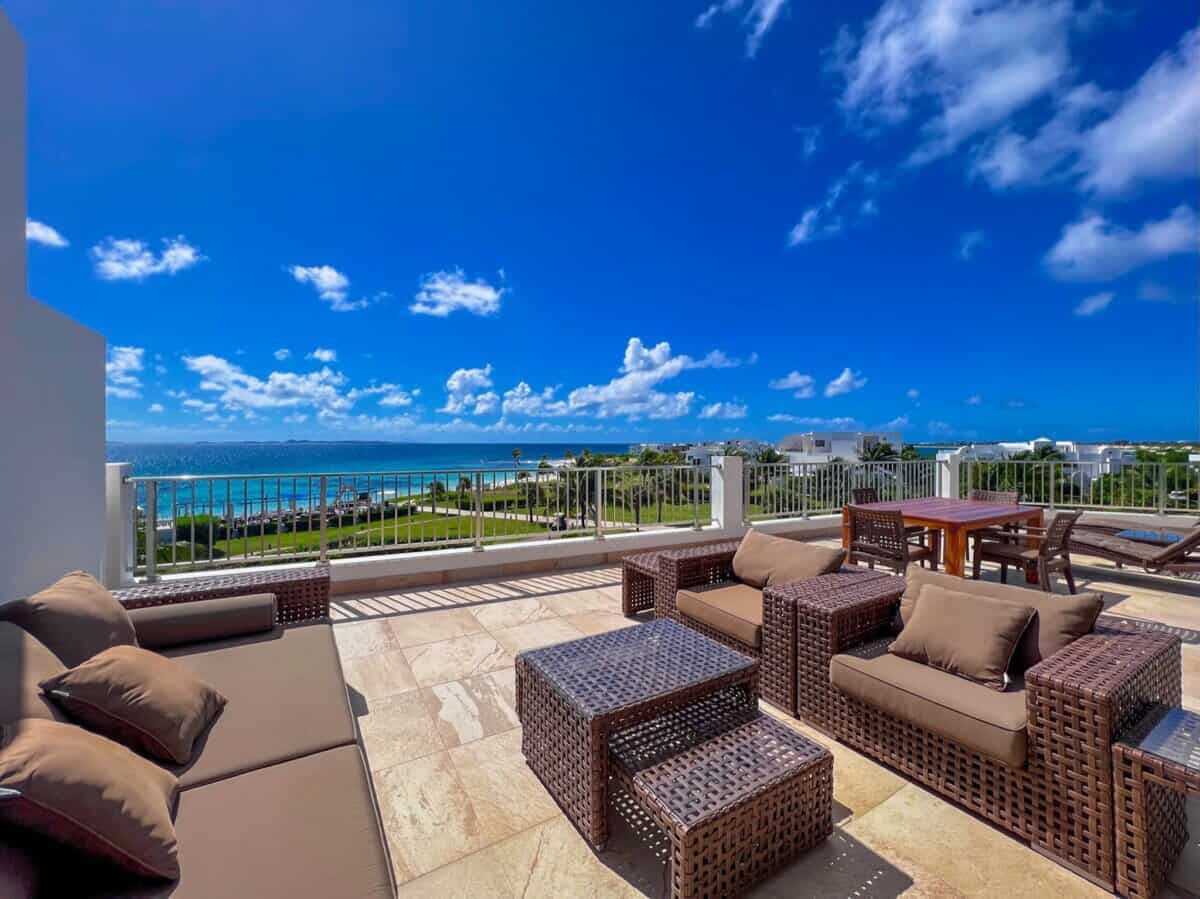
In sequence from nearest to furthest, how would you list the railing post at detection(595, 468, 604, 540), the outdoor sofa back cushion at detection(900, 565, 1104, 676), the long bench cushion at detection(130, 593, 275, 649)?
the outdoor sofa back cushion at detection(900, 565, 1104, 676) → the long bench cushion at detection(130, 593, 275, 649) → the railing post at detection(595, 468, 604, 540)

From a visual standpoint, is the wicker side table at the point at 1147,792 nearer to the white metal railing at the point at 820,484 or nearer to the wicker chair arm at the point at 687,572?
the wicker chair arm at the point at 687,572

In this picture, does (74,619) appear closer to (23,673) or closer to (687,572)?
(23,673)

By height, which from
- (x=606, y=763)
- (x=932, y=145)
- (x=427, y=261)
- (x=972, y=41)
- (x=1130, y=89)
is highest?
(x=427, y=261)

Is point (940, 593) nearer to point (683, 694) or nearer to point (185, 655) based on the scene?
point (683, 694)

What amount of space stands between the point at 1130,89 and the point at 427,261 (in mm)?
20636

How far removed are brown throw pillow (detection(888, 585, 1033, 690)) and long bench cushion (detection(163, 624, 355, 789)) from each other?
7.54ft

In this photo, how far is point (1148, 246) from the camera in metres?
14.7

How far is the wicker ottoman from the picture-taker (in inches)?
54.3

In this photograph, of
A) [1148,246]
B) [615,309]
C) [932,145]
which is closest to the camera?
[932,145]

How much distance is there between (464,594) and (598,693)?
3140mm

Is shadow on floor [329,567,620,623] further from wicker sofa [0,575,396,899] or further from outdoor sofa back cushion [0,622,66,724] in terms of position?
outdoor sofa back cushion [0,622,66,724]

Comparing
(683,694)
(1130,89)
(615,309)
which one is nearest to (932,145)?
(1130,89)

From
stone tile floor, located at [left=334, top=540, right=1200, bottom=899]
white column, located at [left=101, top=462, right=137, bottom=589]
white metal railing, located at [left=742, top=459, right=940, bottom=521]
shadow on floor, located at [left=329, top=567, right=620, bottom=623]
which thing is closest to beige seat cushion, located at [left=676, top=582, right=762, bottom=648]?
stone tile floor, located at [left=334, top=540, right=1200, bottom=899]

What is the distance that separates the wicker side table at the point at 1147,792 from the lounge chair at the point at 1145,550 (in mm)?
3937
